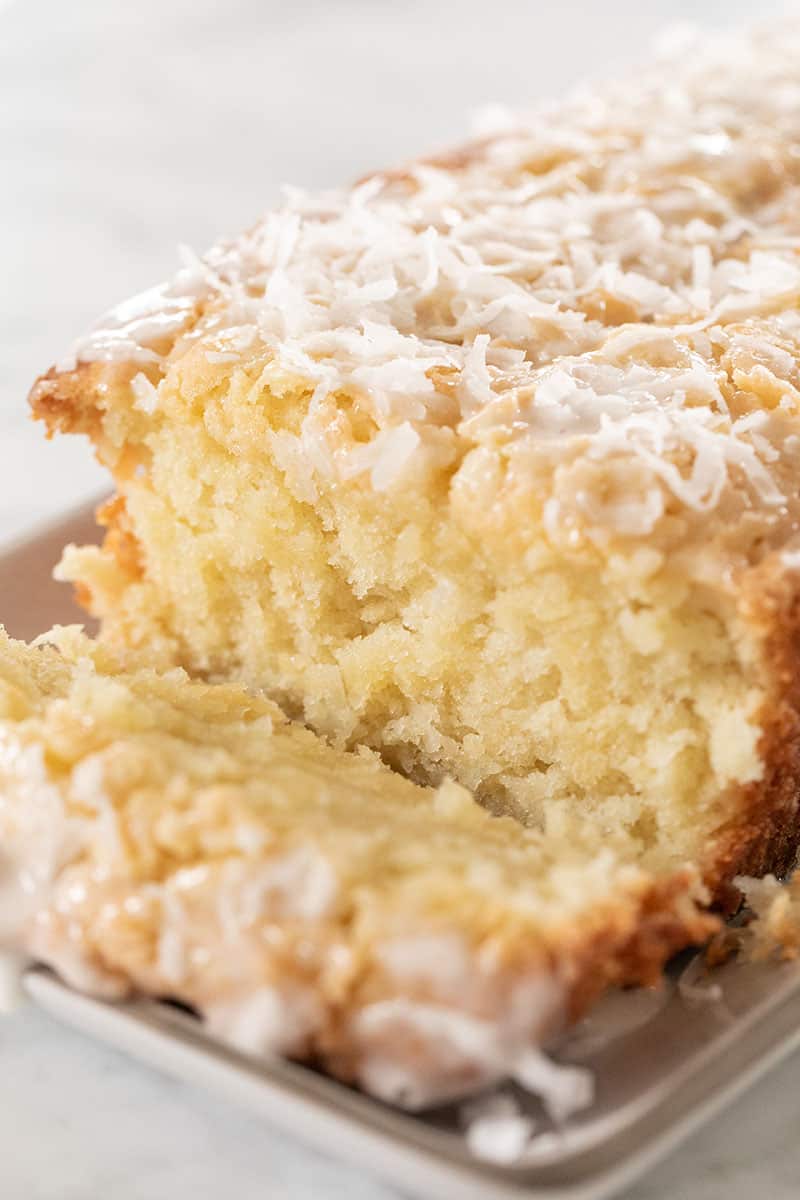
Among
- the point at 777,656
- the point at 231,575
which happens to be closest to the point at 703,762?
the point at 777,656

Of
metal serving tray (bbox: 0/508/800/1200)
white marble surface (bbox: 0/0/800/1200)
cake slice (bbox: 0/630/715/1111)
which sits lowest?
metal serving tray (bbox: 0/508/800/1200)

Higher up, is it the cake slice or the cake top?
the cake top

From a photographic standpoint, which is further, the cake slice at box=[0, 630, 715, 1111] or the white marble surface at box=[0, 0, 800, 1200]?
the white marble surface at box=[0, 0, 800, 1200]

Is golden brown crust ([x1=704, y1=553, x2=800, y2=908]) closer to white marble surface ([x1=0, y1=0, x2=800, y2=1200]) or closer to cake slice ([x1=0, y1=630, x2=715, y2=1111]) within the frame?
cake slice ([x1=0, y1=630, x2=715, y2=1111])

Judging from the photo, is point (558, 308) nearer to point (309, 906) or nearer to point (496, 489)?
point (496, 489)

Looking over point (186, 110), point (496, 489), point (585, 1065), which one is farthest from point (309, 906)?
point (186, 110)

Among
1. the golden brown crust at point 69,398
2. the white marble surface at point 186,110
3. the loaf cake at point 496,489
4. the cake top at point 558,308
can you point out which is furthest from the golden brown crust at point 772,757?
the white marble surface at point 186,110

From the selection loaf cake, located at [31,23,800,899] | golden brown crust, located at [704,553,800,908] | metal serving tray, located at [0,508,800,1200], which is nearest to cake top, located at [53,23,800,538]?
loaf cake, located at [31,23,800,899]

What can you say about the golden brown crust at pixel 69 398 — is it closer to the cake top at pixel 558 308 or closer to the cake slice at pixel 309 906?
the cake top at pixel 558 308
